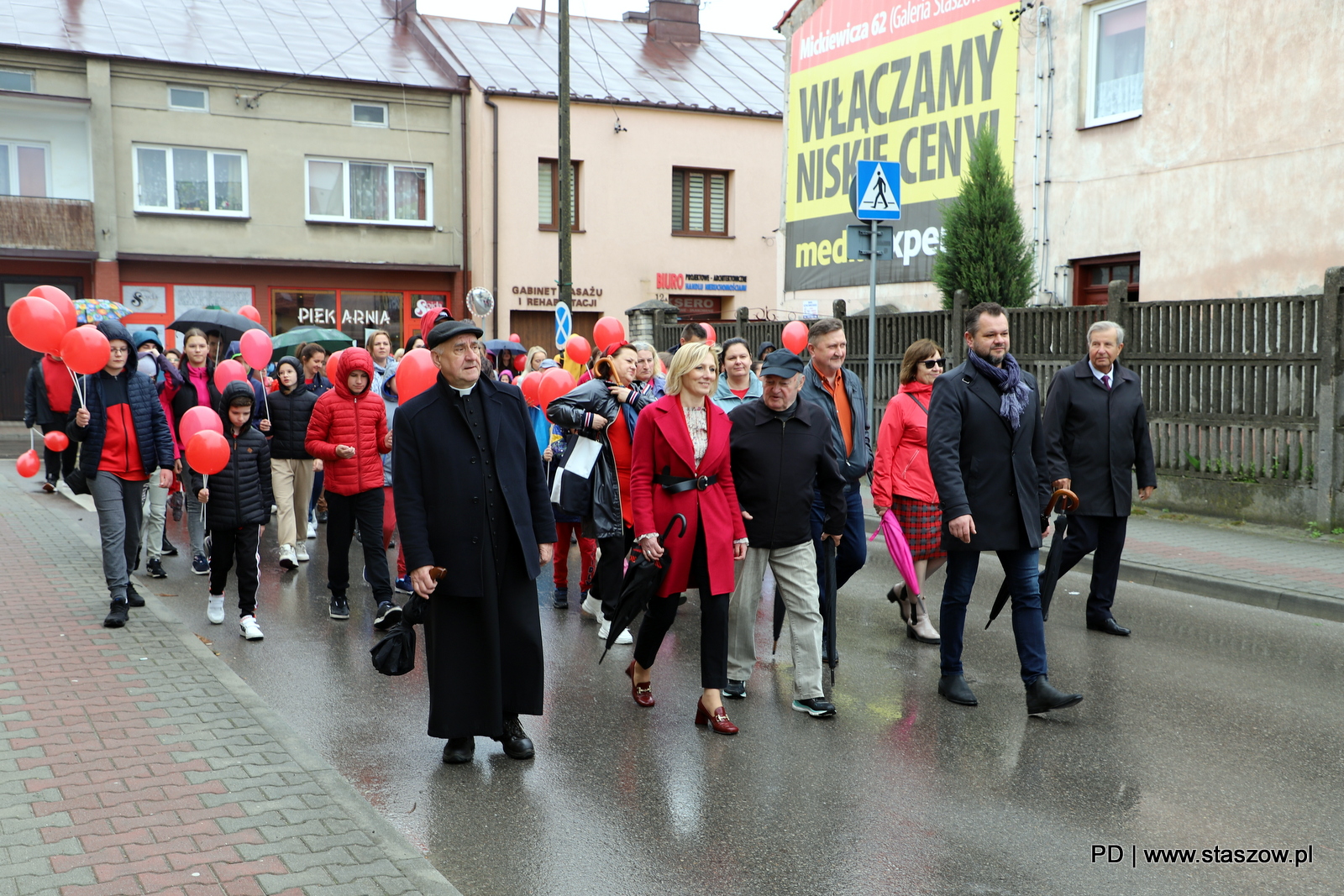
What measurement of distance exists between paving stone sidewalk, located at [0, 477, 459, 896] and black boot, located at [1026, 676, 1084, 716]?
10.4 feet

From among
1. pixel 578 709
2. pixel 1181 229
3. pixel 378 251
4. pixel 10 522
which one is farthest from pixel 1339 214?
pixel 378 251

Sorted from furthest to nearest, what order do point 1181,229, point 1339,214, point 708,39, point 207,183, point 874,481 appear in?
point 708,39, point 207,183, point 1181,229, point 1339,214, point 874,481

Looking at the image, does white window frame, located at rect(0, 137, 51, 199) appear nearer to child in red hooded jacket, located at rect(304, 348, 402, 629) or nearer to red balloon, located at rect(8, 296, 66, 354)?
red balloon, located at rect(8, 296, 66, 354)

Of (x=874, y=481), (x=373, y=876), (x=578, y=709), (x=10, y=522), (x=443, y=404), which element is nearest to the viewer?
(x=373, y=876)

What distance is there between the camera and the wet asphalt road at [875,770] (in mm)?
4090

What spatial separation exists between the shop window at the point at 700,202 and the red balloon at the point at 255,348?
21053mm

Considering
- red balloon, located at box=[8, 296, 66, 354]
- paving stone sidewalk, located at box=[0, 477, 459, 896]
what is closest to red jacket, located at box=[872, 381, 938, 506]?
paving stone sidewalk, located at box=[0, 477, 459, 896]

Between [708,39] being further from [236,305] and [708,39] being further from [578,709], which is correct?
[578,709]

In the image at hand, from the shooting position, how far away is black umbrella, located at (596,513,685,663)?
18.5 feet

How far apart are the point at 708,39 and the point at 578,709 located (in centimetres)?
3265

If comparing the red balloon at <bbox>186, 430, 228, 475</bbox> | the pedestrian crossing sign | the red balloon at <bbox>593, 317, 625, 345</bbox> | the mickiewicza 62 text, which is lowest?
the mickiewicza 62 text

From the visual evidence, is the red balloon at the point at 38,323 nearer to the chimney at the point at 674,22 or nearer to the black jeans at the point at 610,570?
the black jeans at the point at 610,570

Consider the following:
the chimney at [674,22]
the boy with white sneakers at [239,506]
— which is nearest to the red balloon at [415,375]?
the boy with white sneakers at [239,506]

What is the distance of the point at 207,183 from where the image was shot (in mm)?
27781
